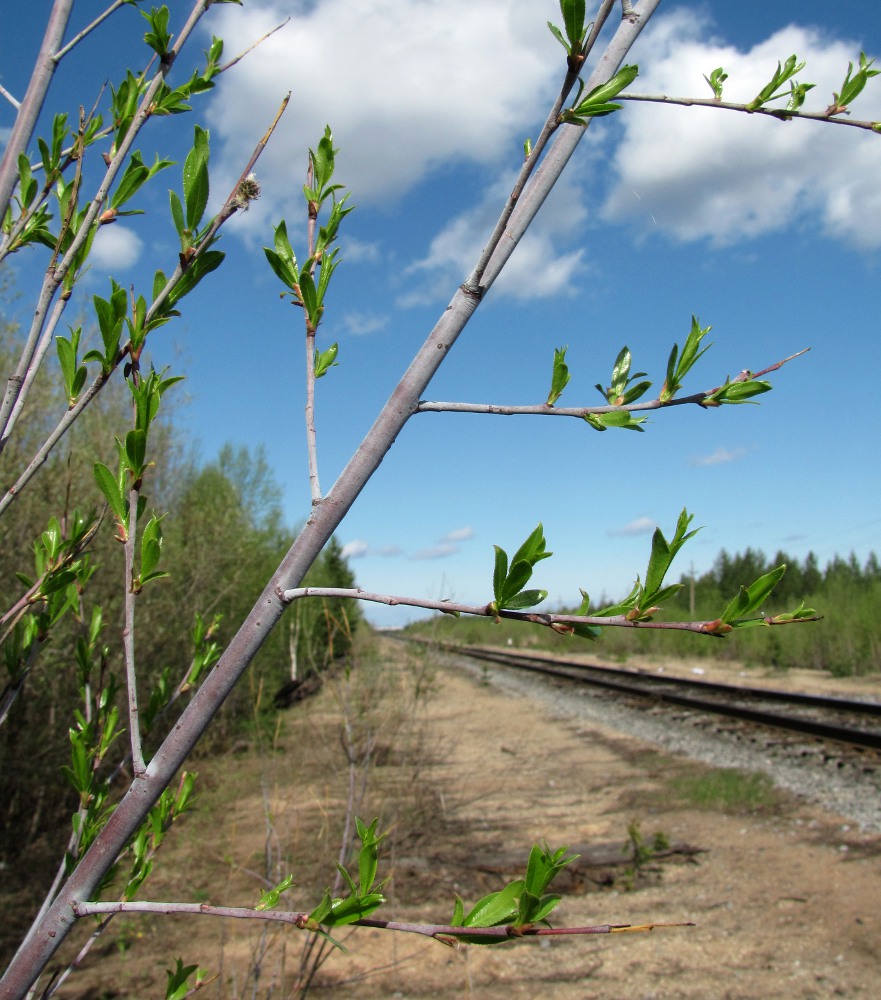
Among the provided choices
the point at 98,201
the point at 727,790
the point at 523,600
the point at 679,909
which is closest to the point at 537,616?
the point at 523,600

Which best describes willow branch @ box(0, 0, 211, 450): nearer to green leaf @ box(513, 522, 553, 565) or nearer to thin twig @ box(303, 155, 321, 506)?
thin twig @ box(303, 155, 321, 506)

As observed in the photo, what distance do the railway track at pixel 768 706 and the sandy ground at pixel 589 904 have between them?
2296 mm

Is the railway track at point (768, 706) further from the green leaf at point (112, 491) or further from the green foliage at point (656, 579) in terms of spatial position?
the green foliage at point (656, 579)

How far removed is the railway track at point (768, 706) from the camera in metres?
11.3

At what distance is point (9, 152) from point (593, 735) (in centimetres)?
1329

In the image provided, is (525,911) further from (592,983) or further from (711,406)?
(592,983)

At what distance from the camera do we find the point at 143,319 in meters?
1.28

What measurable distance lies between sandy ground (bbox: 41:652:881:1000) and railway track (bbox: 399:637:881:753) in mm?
2296

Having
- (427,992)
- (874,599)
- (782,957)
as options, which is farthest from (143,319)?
(874,599)

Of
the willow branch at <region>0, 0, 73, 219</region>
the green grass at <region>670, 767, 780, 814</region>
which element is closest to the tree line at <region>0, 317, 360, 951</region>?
the willow branch at <region>0, 0, 73, 219</region>

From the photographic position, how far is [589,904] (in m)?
6.31

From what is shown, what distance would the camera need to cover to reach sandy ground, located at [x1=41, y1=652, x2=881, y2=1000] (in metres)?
4.94

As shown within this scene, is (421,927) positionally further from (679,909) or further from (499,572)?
(679,909)

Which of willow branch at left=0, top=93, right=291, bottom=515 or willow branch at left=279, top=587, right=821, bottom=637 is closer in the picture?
willow branch at left=279, top=587, right=821, bottom=637
